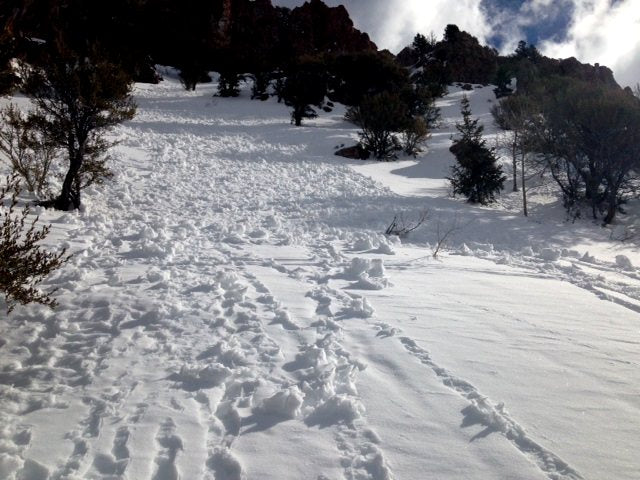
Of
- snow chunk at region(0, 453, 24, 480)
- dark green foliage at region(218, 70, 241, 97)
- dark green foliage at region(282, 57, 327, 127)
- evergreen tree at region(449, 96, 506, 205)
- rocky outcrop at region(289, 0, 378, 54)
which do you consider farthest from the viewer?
rocky outcrop at region(289, 0, 378, 54)

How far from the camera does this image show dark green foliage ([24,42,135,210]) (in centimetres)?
789

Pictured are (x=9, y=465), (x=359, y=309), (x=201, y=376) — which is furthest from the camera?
(x=359, y=309)

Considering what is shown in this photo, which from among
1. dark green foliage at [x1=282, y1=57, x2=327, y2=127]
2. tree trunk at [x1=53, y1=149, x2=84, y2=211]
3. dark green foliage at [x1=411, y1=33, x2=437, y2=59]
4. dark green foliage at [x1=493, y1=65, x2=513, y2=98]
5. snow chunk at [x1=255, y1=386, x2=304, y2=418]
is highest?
dark green foliage at [x1=411, y1=33, x2=437, y2=59]

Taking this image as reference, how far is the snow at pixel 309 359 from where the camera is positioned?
7.96 feet

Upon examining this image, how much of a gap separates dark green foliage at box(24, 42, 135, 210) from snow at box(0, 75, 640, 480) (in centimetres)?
98

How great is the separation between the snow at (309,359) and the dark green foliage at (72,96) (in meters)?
0.98

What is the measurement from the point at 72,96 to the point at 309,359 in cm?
769

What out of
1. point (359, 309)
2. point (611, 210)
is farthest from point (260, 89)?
point (359, 309)

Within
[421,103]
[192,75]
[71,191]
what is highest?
[192,75]

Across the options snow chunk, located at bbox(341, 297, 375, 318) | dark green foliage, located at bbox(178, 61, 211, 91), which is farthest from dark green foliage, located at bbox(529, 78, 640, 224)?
dark green foliage, located at bbox(178, 61, 211, 91)

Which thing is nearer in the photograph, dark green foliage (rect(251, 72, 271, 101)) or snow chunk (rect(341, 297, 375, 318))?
snow chunk (rect(341, 297, 375, 318))

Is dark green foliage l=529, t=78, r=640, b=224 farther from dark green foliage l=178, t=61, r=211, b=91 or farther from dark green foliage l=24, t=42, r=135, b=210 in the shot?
dark green foliage l=178, t=61, r=211, b=91

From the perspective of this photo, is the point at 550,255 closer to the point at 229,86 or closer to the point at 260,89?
the point at 260,89

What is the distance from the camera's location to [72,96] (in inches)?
314
